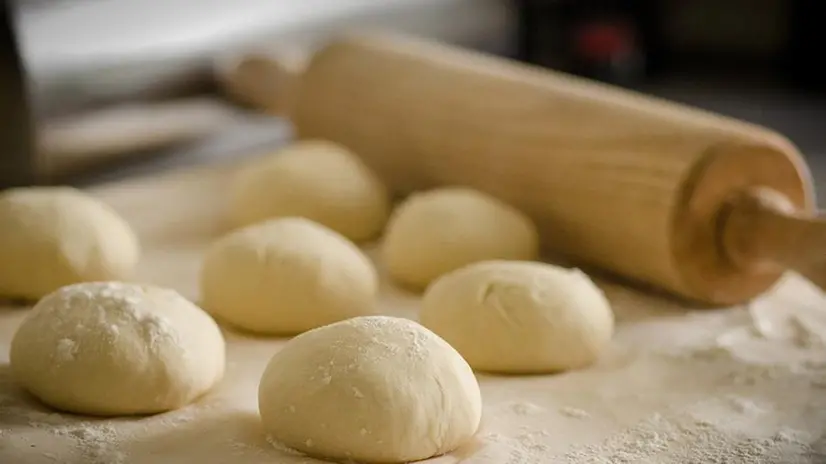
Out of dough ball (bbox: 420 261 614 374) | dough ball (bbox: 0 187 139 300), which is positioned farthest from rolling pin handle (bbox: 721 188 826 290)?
dough ball (bbox: 0 187 139 300)

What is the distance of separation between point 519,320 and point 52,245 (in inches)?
25.4

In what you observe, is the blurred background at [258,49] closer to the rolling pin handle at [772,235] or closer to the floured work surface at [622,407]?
the floured work surface at [622,407]

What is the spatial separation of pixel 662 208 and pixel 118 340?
0.77 m

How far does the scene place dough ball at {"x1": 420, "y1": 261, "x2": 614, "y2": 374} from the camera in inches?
52.8

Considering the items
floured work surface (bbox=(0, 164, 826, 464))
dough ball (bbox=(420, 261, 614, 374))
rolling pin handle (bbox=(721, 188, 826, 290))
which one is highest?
rolling pin handle (bbox=(721, 188, 826, 290))

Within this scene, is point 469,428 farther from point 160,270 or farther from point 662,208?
point 160,270

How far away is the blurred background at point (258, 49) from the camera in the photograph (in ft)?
6.46

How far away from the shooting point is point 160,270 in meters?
1.68

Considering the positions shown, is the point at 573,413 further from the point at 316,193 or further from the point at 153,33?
the point at 153,33

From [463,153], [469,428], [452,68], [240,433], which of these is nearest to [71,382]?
[240,433]

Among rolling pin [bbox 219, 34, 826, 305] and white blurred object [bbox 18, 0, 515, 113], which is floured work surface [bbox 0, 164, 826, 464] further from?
white blurred object [bbox 18, 0, 515, 113]

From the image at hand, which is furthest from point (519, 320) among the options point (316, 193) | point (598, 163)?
point (316, 193)

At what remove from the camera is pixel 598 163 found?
1.65 metres

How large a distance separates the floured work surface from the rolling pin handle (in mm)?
81
